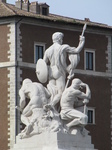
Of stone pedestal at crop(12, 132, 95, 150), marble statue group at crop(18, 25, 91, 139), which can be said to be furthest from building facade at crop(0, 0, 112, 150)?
stone pedestal at crop(12, 132, 95, 150)

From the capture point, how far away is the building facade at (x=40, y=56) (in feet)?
236

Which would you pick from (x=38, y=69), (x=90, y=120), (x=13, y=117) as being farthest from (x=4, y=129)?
(x=38, y=69)

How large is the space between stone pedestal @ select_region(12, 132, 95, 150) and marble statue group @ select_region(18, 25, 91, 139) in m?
0.22

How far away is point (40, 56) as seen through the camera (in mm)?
73312

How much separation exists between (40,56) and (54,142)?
2527 cm

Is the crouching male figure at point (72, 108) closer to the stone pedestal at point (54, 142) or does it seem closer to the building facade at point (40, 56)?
the stone pedestal at point (54, 142)

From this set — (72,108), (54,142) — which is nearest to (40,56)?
(72,108)

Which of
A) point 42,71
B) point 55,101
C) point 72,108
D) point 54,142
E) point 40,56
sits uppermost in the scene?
point 40,56

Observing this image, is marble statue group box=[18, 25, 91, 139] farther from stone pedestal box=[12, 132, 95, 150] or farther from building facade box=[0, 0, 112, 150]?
building facade box=[0, 0, 112, 150]

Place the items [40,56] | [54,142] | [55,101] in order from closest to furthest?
[54,142], [55,101], [40,56]

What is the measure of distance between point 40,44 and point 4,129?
5175 millimetres

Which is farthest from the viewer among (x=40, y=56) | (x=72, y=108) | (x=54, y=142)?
(x=40, y=56)

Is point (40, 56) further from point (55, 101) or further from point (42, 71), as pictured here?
point (55, 101)

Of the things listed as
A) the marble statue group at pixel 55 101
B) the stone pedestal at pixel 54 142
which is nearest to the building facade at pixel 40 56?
the marble statue group at pixel 55 101
